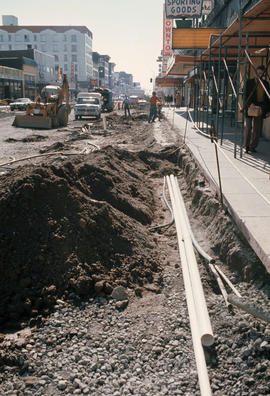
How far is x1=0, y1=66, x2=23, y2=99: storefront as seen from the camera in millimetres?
57281

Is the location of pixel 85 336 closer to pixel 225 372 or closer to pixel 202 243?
pixel 225 372

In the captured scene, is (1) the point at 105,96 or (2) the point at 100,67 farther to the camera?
(2) the point at 100,67

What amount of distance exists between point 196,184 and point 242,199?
2368 mm

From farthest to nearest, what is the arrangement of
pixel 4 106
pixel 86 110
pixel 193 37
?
pixel 4 106 < pixel 86 110 < pixel 193 37

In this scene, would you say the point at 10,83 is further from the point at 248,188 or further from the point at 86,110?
the point at 248,188

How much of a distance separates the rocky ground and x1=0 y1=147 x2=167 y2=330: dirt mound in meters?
0.01

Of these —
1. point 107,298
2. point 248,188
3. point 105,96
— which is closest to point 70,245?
point 107,298

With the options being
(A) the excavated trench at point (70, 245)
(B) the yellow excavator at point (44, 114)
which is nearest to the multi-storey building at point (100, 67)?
(B) the yellow excavator at point (44, 114)

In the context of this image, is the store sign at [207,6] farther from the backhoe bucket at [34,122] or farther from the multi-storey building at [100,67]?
the multi-storey building at [100,67]

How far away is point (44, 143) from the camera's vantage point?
1712cm

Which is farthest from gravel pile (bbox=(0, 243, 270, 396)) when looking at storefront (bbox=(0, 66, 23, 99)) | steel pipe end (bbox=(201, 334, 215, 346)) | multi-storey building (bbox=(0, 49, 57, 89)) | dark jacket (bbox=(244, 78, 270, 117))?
multi-storey building (bbox=(0, 49, 57, 89))

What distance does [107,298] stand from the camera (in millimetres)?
4531

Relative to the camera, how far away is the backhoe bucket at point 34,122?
22.8 meters

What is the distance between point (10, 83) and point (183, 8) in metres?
40.9
